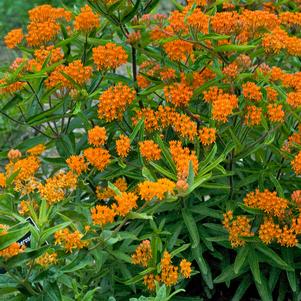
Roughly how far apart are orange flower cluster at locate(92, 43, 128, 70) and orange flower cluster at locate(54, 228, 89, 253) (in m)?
0.89

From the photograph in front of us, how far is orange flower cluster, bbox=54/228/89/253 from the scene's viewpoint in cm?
239

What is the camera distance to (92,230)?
2496 mm

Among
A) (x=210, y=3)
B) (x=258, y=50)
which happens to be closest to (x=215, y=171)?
(x=258, y=50)

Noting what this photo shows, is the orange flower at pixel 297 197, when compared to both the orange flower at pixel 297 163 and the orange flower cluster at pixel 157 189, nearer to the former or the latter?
the orange flower at pixel 297 163

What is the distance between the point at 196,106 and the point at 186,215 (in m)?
0.57

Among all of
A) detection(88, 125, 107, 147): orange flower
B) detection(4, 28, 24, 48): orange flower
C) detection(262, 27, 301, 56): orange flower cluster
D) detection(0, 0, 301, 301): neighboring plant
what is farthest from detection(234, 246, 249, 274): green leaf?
detection(4, 28, 24, 48): orange flower

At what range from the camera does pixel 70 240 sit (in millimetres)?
2396

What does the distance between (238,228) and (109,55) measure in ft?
3.18

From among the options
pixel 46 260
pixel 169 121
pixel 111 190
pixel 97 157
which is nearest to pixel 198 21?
pixel 169 121

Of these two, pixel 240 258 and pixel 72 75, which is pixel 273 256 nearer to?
pixel 240 258

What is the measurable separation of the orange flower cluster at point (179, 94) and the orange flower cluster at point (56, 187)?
0.58m

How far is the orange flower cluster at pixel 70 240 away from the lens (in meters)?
2.39

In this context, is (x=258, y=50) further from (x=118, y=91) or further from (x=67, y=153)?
(x=67, y=153)

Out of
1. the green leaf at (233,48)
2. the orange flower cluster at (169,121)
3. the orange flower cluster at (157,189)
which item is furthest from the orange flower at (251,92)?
the orange flower cluster at (157,189)
